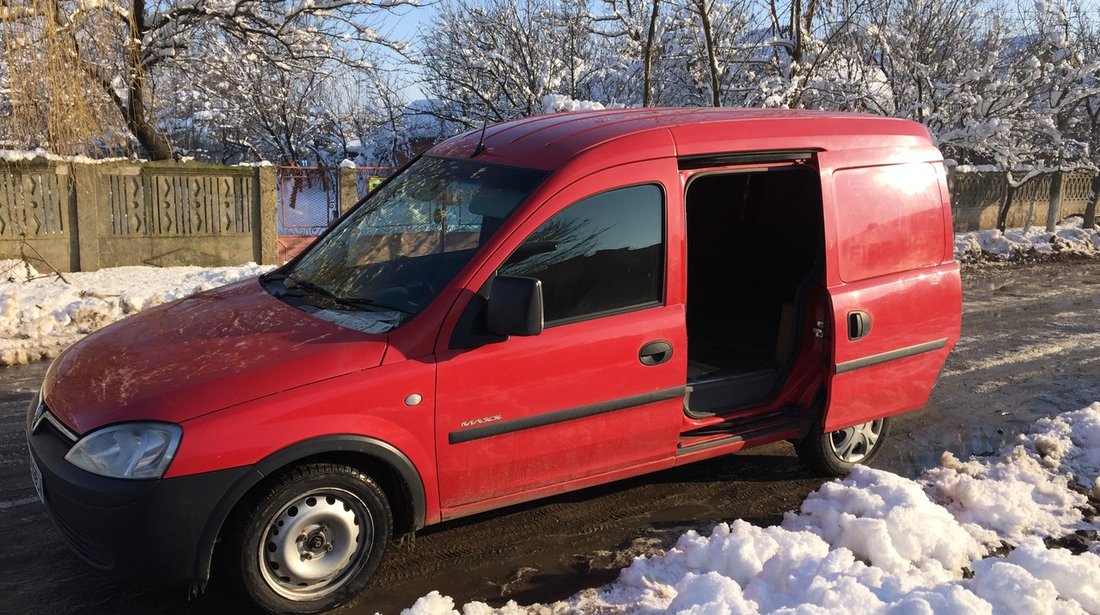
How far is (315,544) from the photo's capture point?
3650 mm

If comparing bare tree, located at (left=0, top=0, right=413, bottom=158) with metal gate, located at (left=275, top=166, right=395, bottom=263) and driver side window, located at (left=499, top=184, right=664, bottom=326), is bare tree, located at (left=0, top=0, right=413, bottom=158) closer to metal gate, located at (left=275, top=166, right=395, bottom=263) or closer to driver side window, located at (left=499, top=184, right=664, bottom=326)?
metal gate, located at (left=275, top=166, right=395, bottom=263)

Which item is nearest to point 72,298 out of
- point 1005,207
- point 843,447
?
point 843,447

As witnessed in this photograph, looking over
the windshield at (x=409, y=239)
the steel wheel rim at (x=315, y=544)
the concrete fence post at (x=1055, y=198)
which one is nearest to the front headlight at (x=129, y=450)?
the steel wheel rim at (x=315, y=544)

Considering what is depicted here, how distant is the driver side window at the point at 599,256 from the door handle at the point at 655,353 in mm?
199

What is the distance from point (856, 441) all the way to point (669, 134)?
7.83ft

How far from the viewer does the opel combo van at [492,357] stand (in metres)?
3.40

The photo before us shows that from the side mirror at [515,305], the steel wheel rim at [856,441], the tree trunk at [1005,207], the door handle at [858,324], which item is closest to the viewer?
the side mirror at [515,305]

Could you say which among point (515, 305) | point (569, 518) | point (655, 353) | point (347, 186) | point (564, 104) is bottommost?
point (569, 518)

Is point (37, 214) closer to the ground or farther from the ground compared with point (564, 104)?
closer to the ground

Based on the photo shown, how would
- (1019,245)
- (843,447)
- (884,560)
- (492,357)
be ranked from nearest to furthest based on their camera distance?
(492,357) → (884,560) → (843,447) → (1019,245)

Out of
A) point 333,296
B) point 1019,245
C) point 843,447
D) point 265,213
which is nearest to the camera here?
point 333,296

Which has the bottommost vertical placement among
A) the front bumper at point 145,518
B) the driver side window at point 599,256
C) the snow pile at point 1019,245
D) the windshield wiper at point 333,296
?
the front bumper at point 145,518

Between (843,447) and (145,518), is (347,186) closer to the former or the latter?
(843,447)

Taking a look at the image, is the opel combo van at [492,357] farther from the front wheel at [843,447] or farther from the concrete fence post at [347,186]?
the concrete fence post at [347,186]
